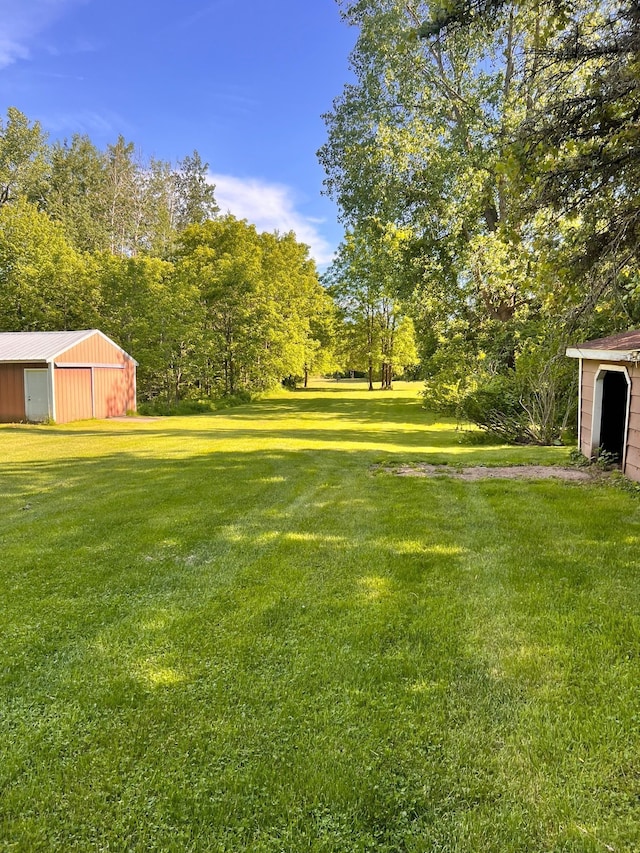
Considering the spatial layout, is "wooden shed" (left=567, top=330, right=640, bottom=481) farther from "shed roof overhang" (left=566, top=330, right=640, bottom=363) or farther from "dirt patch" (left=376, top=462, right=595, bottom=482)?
"dirt patch" (left=376, top=462, right=595, bottom=482)

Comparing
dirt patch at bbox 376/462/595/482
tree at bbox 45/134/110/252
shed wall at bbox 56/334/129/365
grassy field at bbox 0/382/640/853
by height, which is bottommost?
grassy field at bbox 0/382/640/853

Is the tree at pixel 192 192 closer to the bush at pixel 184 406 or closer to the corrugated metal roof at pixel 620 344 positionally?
the bush at pixel 184 406

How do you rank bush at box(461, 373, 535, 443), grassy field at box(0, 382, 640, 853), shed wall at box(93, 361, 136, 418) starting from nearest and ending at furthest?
1. grassy field at box(0, 382, 640, 853)
2. bush at box(461, 373, 535, 443)
3. shed wall at box(93, 361, 136, 418)

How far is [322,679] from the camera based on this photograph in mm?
2408

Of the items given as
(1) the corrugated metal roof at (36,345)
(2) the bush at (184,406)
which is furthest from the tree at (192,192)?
(1) the corrugated metal roof at (36,345)

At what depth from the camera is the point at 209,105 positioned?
2003cm

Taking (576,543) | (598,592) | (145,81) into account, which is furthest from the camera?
(145,81)

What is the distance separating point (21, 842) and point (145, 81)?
27079mm

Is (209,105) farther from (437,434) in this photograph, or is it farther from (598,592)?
(598,592)

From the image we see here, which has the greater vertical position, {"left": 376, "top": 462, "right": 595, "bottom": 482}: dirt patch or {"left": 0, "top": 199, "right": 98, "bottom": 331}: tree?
{"left": 0, "top": 199, "right": 98, "bottom": 331}: tree

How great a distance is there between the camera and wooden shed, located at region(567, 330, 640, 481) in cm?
654

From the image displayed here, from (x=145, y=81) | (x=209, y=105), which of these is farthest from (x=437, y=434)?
(x=145, y=81)

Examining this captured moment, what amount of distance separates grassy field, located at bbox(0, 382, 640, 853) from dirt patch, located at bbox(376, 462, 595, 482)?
5.26 ft

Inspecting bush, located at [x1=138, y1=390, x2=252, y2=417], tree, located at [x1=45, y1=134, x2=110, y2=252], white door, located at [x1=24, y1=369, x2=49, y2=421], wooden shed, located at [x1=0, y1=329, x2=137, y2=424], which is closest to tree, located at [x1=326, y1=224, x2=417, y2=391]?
bush, located at [x1=138, y1=390, x2=252, y2=417]
